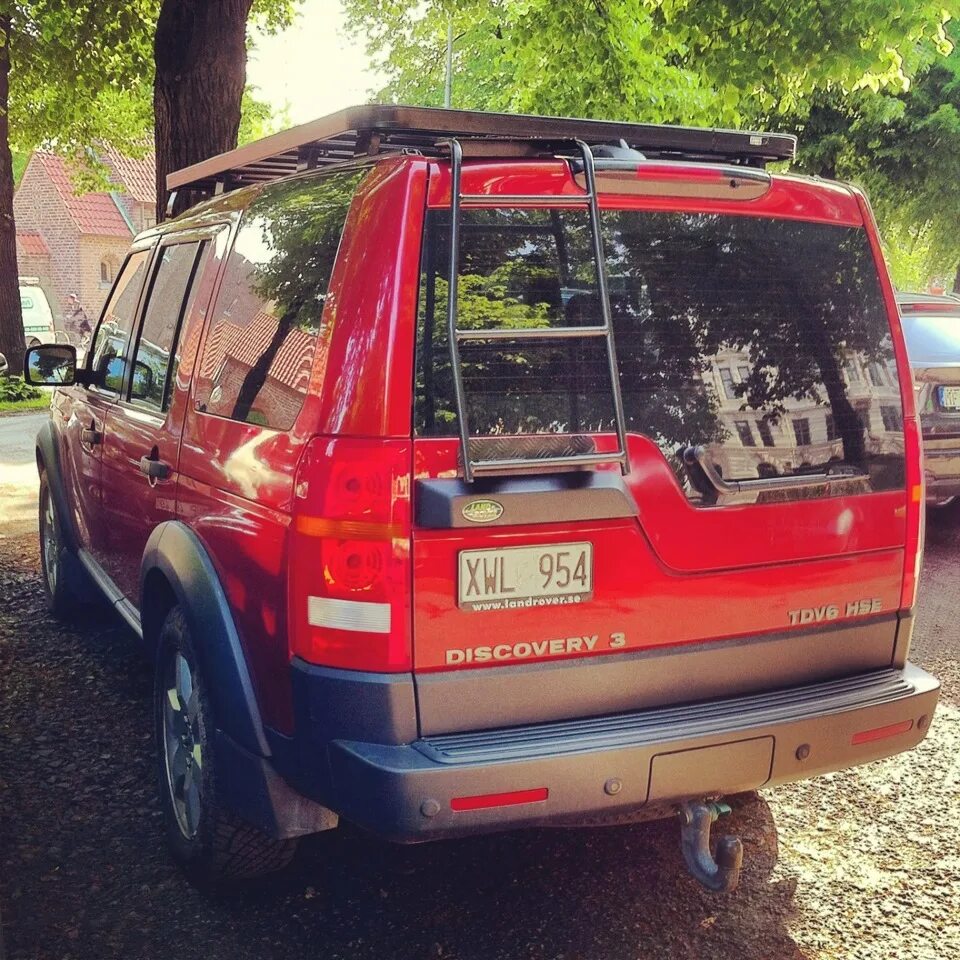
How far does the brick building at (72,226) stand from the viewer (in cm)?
4153

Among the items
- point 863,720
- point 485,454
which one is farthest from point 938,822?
point 485,454

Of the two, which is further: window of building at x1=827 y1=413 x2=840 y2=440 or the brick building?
the brick building

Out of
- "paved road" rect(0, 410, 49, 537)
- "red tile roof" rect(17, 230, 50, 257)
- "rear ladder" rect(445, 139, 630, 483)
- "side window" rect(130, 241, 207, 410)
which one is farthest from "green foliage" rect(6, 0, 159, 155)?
"red tile roof" rect(17, 230, 50, 257)

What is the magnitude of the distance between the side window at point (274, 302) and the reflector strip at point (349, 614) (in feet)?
1.54

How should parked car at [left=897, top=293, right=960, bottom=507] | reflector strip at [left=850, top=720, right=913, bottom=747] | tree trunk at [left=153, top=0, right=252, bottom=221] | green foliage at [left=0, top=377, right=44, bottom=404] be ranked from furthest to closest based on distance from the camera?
1. green foliage at [left=0, top=377, right=44, bottom=404]
2. tree trunk at [left=153, top=0, right=252, bottom=221]
3. parked car at [left=897, top=293, right=960, bottom=507]
4. reflector strip at [left=850, top=720, right=913, bottom=747]

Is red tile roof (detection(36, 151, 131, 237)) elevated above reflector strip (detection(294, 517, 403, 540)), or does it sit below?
above

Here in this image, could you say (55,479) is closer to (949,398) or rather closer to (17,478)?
(949,398)

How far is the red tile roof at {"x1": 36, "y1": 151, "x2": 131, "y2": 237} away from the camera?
41.4 m

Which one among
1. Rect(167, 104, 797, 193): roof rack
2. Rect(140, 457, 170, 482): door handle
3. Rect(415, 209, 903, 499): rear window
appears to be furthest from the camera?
Rect(140, 457, 170, 482): door handle

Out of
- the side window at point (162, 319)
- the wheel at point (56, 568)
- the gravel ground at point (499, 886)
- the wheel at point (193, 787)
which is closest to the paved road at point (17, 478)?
the wheel at point (56, 568)

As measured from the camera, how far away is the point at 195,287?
12.4 feet

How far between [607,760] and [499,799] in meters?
0.28

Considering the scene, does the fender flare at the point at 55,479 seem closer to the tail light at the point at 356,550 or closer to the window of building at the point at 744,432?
the tail light at the point at 356,550

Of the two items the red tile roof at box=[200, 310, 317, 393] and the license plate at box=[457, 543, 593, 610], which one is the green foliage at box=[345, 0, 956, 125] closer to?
the red tile roof at box=[200, 310, 317, 393]
